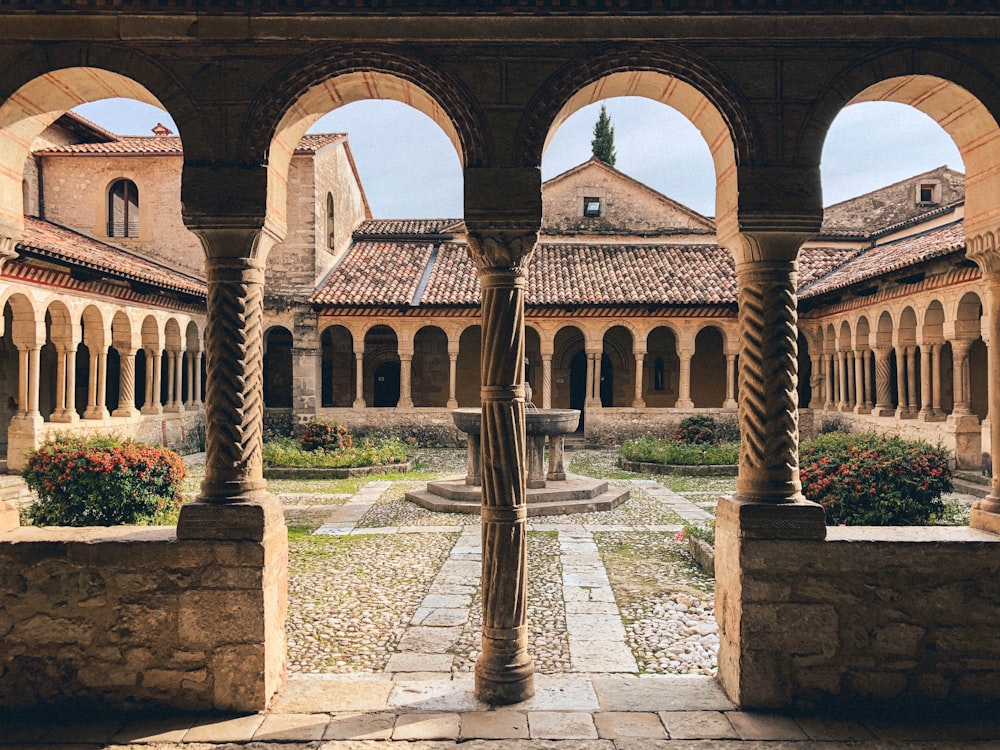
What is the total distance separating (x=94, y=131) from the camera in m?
18.4

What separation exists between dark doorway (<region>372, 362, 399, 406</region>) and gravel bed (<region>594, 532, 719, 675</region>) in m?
15.3

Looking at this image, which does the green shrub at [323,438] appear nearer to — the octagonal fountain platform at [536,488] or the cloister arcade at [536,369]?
the octagonal fountain platform at [536,488]

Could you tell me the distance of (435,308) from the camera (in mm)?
19281

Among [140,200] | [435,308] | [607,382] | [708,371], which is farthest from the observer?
[607,382]

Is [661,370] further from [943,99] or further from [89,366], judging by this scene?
[943,99]

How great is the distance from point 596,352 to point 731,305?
12.5 ft

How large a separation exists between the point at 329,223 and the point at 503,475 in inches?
751

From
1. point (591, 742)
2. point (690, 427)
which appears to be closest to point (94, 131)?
point (690, 427)

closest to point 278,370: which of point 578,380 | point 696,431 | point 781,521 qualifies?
point 578,380

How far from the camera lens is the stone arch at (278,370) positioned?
72.0ft

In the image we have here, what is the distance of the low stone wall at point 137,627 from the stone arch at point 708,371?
20.2 m

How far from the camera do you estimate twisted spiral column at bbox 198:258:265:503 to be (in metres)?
3.95

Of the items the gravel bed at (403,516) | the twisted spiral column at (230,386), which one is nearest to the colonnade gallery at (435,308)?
the gravel bed at (403,516)

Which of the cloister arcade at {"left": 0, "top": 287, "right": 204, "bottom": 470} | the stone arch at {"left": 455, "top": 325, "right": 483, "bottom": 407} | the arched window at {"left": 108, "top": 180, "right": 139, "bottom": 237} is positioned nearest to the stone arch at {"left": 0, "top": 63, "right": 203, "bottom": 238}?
the cloister arcade at {"left": 0, "top": 287, "right": 204, "bottom": 470}
